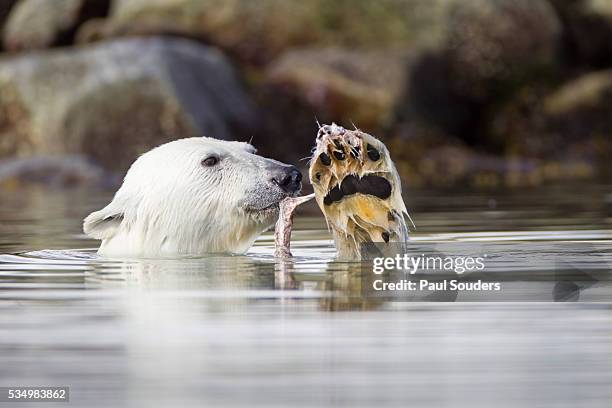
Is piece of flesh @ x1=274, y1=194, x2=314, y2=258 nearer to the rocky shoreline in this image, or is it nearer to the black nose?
the black nose

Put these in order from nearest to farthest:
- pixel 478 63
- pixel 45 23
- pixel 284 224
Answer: pixel 284 224 → pixel 478 63 → pixel 45 23

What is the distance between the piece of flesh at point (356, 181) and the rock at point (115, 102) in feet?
44.5

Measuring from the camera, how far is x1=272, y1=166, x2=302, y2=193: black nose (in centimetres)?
812

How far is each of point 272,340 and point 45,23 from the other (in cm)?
2120

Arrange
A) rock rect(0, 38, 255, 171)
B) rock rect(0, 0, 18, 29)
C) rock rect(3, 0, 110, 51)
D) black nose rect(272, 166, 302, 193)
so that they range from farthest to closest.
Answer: rock rect(0, 0, 18, 29) → rock rect(3, 0, 110, 51) → rock rect(0, 38, 255, 171) → black nose rect(272, 166, 302, 193)

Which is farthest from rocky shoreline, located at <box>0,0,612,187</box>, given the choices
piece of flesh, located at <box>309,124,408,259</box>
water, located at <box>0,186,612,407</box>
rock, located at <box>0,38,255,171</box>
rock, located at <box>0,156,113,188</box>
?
water, located at <box>0,186,612,407</box>

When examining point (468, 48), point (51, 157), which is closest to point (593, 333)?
point (51, 157)

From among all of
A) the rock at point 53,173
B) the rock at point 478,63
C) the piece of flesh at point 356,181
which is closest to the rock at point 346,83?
the rock at point 478,63

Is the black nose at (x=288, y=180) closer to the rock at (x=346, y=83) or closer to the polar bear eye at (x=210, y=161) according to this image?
the polar bear eye at (x=210, y=161)

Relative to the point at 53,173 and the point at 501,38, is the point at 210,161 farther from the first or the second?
the point at 501,38

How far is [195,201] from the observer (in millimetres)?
8172

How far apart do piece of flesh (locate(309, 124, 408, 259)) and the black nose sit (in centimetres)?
88

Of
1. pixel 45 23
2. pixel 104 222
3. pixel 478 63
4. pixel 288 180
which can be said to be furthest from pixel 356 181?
pixel 45 23

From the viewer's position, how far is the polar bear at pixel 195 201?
813 cm
